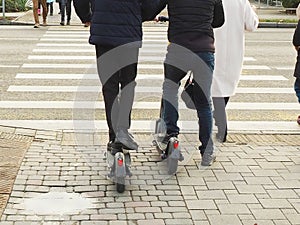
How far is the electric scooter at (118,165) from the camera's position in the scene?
16.4ft

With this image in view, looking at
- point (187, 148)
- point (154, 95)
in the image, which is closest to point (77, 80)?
point (154, 95)

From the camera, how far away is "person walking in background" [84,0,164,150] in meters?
4.98

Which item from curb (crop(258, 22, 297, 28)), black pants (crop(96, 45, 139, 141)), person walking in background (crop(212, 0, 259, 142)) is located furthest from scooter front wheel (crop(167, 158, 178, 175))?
curb (crop(258, 22, 297, 28))

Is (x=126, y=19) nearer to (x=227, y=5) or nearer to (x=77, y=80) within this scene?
(x=227, y=5)

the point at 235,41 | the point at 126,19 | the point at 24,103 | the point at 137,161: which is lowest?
the point at 24,103

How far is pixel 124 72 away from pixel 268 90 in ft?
16.7

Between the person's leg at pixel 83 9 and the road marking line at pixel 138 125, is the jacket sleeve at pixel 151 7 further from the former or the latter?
the road marking line at pixel 138 125

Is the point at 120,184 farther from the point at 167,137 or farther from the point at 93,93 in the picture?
the point at 93,93

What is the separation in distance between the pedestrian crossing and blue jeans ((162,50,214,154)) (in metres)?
1.32

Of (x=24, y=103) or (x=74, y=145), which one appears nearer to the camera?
(x=74, y=145)

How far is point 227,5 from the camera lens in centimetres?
626

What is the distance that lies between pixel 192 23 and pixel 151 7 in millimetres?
429

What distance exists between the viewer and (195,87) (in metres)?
5.68

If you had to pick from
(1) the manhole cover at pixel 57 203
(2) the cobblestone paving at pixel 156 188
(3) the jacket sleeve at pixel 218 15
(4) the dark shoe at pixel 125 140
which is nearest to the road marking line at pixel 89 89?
(2) the cobblestone paving at pixel 156 188
